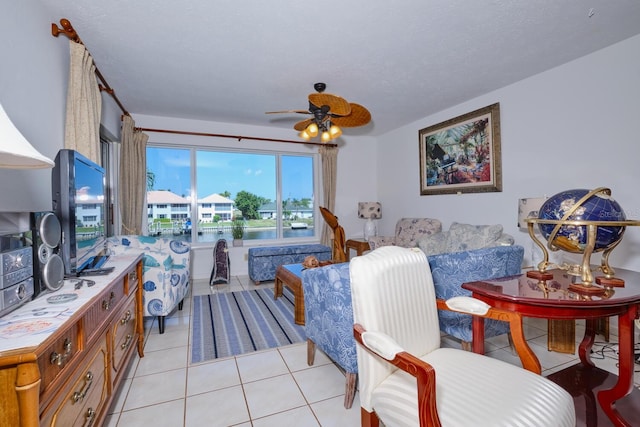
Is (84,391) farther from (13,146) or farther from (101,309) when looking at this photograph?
(13,146)

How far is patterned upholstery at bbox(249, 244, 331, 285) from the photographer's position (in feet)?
13.7

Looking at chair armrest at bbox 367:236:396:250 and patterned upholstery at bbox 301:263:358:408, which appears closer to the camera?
patterned upholstery at bbox 301:263:358:408

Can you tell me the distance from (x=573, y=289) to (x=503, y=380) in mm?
573

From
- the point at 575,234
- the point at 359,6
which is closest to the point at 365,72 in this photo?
the point at 359,6

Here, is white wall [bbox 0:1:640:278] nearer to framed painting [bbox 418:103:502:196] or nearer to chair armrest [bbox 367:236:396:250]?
framed painting [bbox 418:103:502:196]

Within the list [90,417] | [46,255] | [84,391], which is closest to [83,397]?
[84,391]

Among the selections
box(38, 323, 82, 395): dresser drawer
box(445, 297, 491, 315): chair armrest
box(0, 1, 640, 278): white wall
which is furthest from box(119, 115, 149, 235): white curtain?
box(445, 297, 491, 315): chair armrest

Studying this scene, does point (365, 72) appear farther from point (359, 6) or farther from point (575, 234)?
point (575, 234)

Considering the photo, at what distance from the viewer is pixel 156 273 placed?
101 inches

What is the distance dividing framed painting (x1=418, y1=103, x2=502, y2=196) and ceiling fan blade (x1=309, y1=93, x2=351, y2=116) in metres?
1.95

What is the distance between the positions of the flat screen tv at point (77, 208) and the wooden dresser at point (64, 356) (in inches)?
6.0

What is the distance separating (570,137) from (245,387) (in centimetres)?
352

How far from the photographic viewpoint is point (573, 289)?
1.30m

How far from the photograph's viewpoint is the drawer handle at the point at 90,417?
1.16 metres
